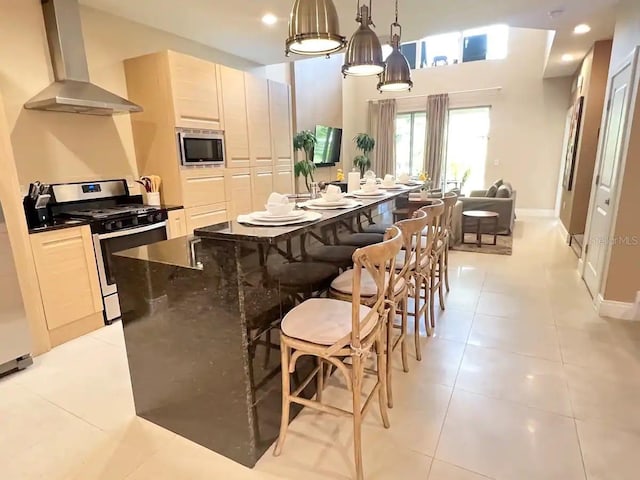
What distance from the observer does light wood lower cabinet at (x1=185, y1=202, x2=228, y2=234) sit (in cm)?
370

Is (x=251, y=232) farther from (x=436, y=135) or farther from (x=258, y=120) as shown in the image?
(x=436, y=135)

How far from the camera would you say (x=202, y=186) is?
3826 mm

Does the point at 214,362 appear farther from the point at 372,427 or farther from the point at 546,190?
the point at 546,190

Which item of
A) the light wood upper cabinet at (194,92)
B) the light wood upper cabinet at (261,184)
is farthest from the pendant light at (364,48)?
the light wood upper cabinet at (261,184)

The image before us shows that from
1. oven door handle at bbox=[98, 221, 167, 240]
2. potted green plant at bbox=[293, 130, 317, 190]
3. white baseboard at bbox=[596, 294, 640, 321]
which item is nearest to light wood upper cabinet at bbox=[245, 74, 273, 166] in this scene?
oven door handle at bbox=[98, 221, 167, 240]

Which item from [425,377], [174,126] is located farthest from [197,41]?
[425,377]

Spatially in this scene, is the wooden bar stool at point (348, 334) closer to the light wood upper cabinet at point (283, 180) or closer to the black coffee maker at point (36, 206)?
the black coffee maker at point (36, 206)

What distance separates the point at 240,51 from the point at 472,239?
442 cm

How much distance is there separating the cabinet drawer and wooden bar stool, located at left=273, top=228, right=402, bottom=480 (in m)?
2.44

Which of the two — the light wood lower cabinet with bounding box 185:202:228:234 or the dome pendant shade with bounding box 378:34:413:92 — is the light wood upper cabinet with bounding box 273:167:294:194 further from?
the dome pendant shade with bounding box 378:34:413:92

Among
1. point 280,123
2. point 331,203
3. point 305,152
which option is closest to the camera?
point 331,203

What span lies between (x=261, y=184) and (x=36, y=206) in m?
2.45

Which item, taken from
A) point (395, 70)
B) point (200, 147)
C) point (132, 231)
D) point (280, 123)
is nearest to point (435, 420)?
point (395, 70)

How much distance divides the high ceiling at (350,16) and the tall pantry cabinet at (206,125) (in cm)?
40
